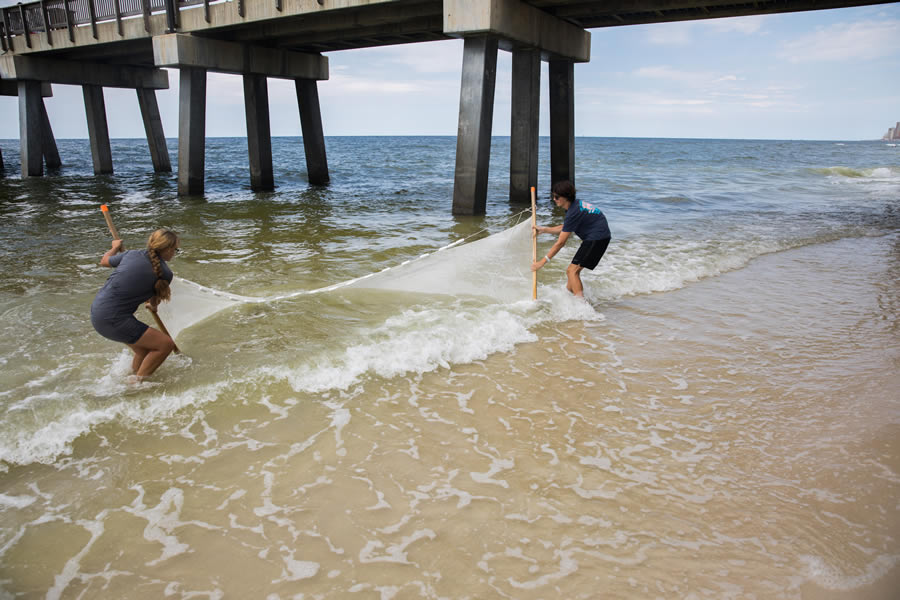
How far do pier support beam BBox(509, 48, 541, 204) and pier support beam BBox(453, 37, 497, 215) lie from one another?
4.86 feet

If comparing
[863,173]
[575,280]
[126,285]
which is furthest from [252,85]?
[863,173]

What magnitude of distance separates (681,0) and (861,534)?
43.9ft

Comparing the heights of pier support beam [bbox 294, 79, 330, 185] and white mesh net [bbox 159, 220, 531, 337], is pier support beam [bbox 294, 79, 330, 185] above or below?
above

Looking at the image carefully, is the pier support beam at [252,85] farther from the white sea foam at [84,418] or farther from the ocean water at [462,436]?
the white sea foam at [84,418]

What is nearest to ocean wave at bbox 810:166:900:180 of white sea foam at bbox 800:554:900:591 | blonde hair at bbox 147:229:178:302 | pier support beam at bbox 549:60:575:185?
pier support beam at bbox 549:60:575:185

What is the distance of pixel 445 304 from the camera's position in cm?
711

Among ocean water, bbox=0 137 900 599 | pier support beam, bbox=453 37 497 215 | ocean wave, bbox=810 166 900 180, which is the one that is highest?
pier support beam, bbox=453 37 497 215

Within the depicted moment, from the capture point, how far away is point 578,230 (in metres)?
6.73

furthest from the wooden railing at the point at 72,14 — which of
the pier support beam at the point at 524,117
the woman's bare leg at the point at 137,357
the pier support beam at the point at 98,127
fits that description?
the woman's bare leg at the point at 137,357

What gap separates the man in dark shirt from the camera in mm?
6441

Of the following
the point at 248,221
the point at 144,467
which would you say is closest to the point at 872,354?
the point at 144,467

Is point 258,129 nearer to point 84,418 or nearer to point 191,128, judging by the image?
point 191,128

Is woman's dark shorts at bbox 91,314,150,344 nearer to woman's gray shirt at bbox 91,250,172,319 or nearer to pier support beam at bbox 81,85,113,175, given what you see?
woman's gray shirt at bbox 91,250,172,319

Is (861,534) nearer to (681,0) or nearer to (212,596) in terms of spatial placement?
(212,596)
